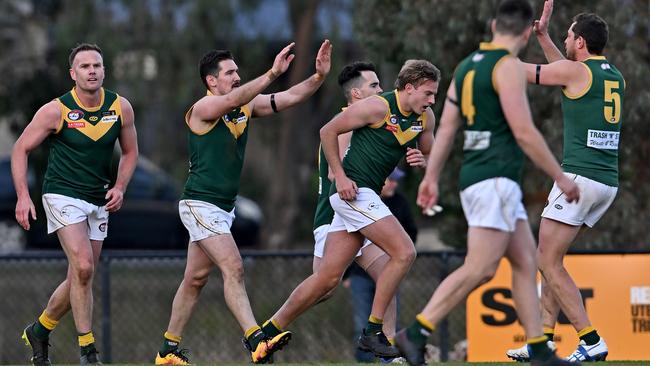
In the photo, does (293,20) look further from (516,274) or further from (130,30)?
(516,274)

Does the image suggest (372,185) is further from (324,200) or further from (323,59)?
(323,59)

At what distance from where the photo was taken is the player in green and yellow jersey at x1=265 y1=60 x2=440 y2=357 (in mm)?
9391

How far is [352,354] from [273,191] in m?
11.5

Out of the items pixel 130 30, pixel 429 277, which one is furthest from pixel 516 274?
pixel 130 30

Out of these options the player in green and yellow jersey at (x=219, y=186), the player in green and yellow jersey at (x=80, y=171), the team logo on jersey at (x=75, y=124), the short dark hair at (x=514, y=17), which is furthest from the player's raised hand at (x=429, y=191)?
the team logo on jersey at (x=75, y=124)

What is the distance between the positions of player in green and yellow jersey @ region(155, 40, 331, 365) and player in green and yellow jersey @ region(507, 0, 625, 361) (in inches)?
72.7

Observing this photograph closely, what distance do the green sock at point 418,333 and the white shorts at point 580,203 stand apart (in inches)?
77.3

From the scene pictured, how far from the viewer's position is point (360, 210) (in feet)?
30.8

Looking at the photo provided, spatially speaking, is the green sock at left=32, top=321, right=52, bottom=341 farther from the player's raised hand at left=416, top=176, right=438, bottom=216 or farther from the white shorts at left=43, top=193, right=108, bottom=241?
the player's raised hand at left=416, top=176, right=438, bottom=216

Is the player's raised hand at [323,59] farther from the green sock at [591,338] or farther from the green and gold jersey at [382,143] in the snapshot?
the green sock at [591,338]

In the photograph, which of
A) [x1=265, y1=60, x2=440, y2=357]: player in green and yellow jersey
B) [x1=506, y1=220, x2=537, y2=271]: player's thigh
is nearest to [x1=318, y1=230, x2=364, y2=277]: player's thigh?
[x1=265, y1=60, x2=440, y2=357]: player in green and yellow jersey

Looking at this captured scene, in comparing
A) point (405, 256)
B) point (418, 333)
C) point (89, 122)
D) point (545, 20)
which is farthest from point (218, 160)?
point (545, 20)

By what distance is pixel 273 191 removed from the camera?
84.0ft

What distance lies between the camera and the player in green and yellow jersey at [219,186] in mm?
9461
